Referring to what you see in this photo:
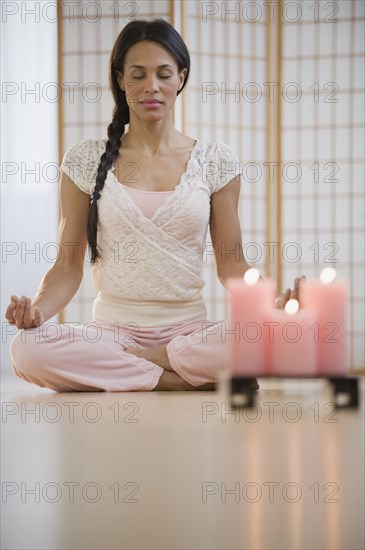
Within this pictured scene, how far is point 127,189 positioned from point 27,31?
2.28 metres

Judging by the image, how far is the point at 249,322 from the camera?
1.45 meters

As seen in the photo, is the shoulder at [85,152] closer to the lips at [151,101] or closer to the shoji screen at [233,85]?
the lips at [151,101]

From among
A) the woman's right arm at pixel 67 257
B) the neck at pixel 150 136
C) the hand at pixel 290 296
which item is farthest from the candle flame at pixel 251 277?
the neck at pixel 150 136

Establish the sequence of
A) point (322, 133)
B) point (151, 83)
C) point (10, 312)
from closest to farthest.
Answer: point (10, 312) < point (151, 83) < point (322, 133)

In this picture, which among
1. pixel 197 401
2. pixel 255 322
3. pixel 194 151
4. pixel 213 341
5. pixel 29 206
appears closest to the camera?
pixel 255 322

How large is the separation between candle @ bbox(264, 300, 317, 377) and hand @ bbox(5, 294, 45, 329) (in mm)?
897

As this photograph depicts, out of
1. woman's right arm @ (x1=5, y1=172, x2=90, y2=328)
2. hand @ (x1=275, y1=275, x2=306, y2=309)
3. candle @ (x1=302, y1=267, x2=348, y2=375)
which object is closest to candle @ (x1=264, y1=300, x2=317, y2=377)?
candle @ (x1=302, y1=267, x2=348, y2=375)

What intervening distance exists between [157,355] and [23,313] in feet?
1.30

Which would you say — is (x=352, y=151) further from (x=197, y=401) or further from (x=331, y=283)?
(x=331, y=283)

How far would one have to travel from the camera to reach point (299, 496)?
1504 millimetres

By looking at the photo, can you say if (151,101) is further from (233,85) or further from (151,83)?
(233,85)

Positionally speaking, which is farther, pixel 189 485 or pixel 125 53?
pixel 125 53

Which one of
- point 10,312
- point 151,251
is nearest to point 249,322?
point 10,312

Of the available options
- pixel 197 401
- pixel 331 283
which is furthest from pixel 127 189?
pixel 331 283
